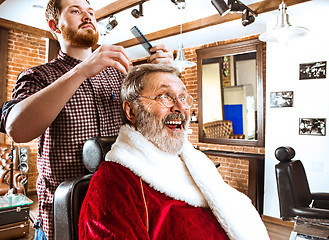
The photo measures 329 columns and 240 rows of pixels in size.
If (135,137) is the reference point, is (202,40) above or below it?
above

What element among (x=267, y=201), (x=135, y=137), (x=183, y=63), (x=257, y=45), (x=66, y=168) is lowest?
(x=267, y=201)

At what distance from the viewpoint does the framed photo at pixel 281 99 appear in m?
4.31

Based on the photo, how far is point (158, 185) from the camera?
46.2 inches

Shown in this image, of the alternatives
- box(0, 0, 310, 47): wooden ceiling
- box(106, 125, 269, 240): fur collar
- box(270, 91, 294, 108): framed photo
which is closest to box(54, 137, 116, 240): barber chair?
box(106, 125, 269, 240): fur collar

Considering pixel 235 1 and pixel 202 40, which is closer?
pixel 235 1

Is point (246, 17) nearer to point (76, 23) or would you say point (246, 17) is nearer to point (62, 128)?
point (76, 23)

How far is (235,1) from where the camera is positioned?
362 cm

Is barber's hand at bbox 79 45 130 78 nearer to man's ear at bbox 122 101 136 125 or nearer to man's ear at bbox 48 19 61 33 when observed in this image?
man's ear at bbox 122 101 136 125

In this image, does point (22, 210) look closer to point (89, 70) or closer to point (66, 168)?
point (66, 168)

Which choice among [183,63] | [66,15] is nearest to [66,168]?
[66,15]

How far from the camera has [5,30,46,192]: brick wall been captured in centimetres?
558

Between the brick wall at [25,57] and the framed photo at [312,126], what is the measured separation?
16.4 feet

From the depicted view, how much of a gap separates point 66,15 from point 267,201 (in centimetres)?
428

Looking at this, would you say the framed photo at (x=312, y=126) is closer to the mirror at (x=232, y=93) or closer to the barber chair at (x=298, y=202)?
the mirror at (x=232, y=93)
